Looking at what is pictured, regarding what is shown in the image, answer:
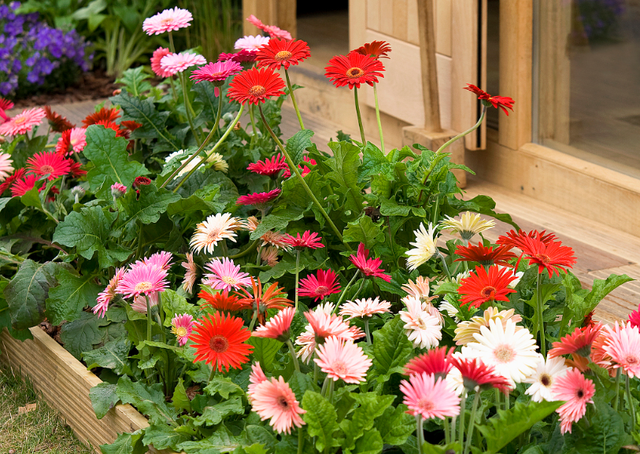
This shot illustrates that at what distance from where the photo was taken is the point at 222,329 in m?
1.04

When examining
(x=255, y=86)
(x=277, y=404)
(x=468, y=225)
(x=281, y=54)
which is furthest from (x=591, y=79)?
(x=277, y=404)

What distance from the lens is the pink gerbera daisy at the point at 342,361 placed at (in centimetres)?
97

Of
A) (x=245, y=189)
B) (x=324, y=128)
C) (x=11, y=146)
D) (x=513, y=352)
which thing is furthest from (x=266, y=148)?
(x=324, y=128)

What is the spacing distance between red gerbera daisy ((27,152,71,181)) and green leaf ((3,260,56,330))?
33 centimetres

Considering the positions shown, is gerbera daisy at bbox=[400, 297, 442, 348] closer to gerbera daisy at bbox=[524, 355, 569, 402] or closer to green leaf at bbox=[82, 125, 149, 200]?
gerbera daisy at bbox=[524, 355, 569, 402]

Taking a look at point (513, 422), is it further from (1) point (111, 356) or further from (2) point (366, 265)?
(1) point (111, 356)

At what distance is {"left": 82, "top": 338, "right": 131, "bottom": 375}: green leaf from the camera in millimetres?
1405

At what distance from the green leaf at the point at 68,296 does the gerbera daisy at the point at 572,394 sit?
977 mm

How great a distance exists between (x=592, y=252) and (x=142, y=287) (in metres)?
1.45

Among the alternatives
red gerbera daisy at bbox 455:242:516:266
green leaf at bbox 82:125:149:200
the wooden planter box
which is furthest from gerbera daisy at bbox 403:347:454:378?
green leaf at bbox 82:125:149:200

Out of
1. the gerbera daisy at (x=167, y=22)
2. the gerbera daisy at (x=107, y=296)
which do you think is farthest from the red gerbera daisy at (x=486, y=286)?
the gerbera daisy at (x=167, y=22)

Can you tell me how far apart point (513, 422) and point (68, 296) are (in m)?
0.96

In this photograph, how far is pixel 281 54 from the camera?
1.35m

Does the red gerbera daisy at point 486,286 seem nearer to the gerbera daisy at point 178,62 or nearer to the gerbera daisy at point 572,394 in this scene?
the gerbera daisy at point 572,394
